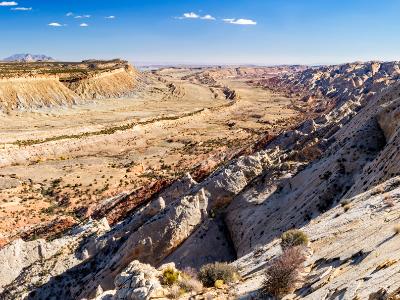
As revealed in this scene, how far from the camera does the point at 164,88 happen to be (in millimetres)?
173125

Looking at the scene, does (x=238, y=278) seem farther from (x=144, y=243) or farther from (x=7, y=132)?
(x=7, y=132)

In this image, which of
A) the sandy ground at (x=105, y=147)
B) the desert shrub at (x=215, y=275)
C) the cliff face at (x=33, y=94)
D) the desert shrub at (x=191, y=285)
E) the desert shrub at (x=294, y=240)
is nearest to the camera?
the desert shrub at (x=191, y=285)

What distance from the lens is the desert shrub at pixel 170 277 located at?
13305 mm

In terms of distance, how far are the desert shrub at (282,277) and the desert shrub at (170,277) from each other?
9.74 feet

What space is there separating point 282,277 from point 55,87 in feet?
406

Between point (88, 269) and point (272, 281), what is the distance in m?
14.7

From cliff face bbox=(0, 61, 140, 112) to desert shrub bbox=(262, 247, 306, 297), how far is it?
101 metres

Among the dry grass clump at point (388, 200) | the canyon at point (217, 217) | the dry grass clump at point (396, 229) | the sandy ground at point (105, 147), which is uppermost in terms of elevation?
the dry grass clump at point (396, 229)

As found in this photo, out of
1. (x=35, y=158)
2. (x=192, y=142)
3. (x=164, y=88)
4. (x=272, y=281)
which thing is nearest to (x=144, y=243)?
(x=272, y=281)

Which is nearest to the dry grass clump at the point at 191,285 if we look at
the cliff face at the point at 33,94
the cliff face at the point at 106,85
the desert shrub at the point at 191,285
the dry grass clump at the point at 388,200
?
the desert shrub at the point at 191,285

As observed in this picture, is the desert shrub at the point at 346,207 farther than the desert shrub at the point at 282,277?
Yes

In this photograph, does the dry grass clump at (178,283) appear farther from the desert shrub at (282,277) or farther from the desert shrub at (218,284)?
the desert shrub at (282,277)

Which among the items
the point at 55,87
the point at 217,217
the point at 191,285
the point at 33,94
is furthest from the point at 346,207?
the point at 55,87

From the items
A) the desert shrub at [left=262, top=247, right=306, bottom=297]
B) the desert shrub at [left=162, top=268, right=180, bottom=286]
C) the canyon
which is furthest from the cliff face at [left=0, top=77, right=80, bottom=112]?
the desert shrub at [left=262, top=247, right=306, bottom=297]
